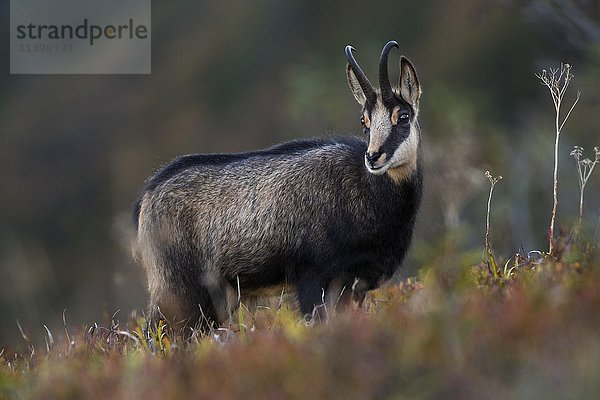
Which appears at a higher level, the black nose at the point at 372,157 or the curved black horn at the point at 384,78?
the curved black horn at the point at 384,78

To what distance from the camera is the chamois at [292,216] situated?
361 inches

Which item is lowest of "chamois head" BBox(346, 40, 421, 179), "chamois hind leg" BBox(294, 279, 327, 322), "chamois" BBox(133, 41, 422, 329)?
"chamois hind leg" BBox(294, 279, 327, 322)

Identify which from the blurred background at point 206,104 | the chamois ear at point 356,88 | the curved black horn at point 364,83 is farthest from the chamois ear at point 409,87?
the blurred background at point 206,104

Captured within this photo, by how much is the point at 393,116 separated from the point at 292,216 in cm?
138

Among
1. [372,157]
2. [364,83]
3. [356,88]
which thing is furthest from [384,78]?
[372,157]

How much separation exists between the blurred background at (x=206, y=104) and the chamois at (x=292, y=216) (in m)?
27.4

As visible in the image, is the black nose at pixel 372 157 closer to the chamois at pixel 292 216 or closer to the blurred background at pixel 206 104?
the chamois at pixel 292 216

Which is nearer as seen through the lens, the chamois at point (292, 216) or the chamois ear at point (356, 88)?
the chamois at point (292, 216)

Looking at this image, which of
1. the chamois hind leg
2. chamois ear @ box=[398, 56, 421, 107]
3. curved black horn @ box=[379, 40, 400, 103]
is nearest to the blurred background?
chamois ear @ box=[398, 56, 421, 107]

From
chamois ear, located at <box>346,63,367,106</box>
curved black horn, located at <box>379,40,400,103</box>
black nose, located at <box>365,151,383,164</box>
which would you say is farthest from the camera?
chamois ear, located at <box>346,63,367,106</box>

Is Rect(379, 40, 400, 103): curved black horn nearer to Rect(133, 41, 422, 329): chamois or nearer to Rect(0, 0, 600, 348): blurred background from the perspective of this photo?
Rect(133, 41, 422, 329): chamois

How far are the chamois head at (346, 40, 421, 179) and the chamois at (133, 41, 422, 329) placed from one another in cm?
1

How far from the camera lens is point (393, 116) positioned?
914cm

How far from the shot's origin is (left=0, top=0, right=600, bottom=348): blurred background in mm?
48281
